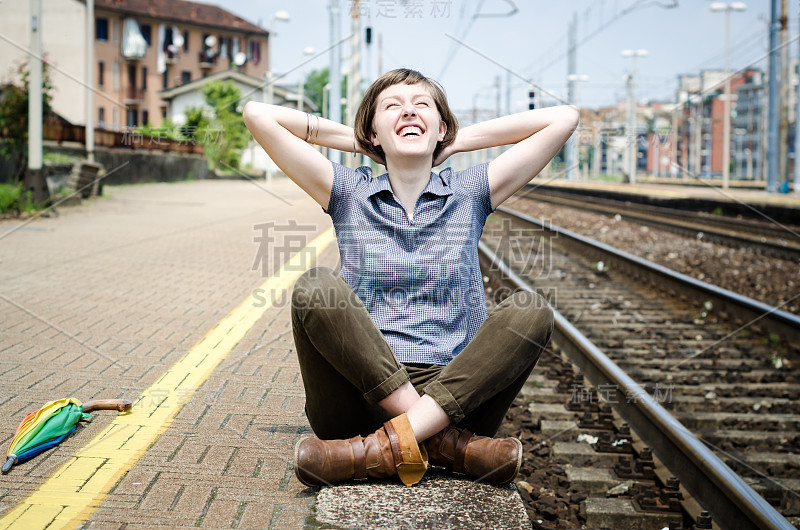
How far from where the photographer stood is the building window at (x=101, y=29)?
2056 inches

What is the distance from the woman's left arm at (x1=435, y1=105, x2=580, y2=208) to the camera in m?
2.82

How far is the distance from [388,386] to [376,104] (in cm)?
98

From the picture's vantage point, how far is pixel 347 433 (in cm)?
269

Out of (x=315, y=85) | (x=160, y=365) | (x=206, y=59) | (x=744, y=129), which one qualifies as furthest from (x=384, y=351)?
(x=744, y=129)

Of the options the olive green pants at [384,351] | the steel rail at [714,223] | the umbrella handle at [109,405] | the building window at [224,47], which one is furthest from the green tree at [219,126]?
the building window at [224,47]

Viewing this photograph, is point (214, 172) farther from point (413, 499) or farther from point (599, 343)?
point (413, 499)

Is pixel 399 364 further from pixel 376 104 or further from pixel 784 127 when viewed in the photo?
pixel 784 127

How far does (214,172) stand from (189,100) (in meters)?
12.6

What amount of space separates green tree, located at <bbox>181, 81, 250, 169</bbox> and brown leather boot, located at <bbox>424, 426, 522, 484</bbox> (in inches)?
118

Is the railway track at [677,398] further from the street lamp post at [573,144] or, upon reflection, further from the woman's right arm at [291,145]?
the woman's right arm at [291,145]

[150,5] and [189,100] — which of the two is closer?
[189,100]

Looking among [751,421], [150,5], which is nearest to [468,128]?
[751,421]

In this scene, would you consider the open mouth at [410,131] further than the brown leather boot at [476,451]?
Yes

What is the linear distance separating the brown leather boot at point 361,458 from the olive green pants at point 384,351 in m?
0.13
